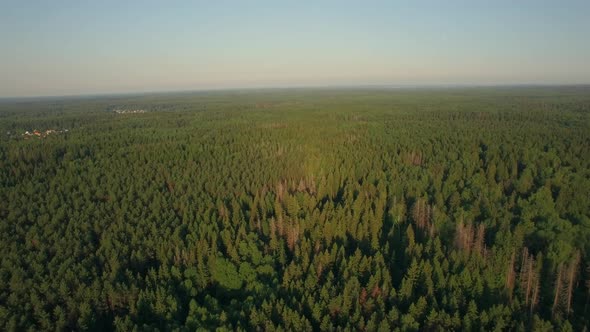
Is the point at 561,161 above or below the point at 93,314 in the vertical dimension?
above

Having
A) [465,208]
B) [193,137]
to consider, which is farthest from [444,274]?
[193,137]

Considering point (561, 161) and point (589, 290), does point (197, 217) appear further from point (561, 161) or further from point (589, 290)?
point (561, 161)

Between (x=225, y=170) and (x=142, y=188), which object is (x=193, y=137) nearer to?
(x=225, y=170)

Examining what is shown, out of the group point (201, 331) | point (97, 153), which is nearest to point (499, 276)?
point (201, 331)

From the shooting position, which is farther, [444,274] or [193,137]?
[193,137]

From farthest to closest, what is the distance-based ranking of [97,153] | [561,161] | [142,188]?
1. [97,153]
2. [561,161]
3. [142,188]

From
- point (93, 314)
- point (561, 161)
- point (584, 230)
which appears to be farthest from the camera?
point (561, 161)
